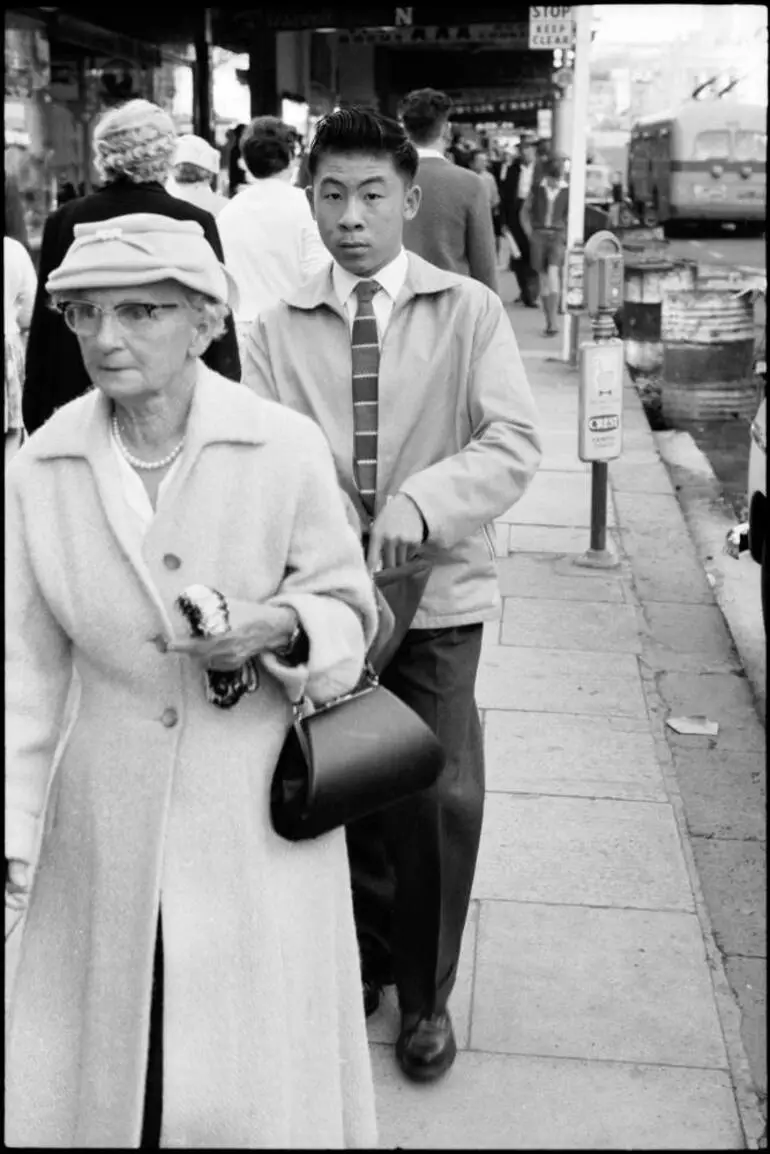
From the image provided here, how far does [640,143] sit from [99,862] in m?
45.4

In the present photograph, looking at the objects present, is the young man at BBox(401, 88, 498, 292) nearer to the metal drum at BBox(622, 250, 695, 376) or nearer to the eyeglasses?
the eyeglasses

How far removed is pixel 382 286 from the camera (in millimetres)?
3410

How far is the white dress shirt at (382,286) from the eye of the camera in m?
3.41

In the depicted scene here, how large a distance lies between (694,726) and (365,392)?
10.6 feet

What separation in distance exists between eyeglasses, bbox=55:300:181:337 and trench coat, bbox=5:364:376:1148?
15 cm

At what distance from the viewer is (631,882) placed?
4.61 metres

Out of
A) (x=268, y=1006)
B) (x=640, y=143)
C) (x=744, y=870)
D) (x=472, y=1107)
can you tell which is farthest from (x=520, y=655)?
(x=640, y=143)

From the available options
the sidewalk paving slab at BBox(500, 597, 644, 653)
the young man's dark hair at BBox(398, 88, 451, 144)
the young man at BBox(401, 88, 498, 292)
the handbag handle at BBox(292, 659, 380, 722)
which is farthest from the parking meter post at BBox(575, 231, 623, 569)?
the handbag handle at BBox(292, 659, 380, 722)

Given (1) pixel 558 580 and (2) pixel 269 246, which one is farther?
(1) pixel 558 580

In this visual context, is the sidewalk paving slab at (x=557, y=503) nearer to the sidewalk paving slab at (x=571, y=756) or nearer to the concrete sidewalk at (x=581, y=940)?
the concrete sidewalk at (x=581, y=940)

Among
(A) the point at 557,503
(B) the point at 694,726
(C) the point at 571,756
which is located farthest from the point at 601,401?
(C) the point at 571,756

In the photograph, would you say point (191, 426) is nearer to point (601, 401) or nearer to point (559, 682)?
point (559, 682)

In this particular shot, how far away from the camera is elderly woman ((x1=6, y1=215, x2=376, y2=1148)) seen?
8.11ft

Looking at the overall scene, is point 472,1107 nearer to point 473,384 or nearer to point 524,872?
point 524,872
